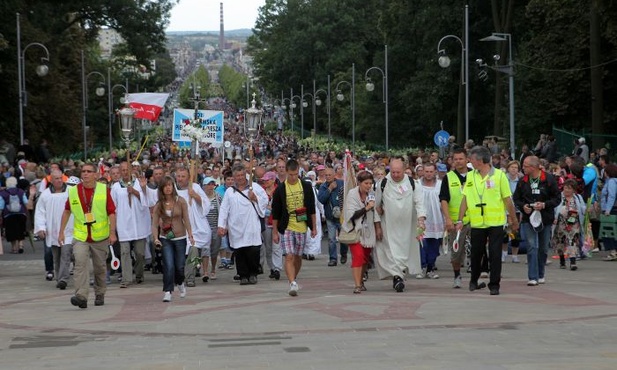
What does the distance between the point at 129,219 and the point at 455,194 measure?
4895 mm

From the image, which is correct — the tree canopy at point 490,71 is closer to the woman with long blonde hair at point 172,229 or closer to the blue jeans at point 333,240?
the blue jeans at point 333,240

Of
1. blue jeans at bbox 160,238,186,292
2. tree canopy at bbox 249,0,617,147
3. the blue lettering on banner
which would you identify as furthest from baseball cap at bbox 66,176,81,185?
tree canopy at bbox 249,0,617,147

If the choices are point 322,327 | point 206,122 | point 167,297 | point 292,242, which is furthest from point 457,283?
point 206,122

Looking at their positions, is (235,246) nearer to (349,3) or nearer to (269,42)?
(349,3)

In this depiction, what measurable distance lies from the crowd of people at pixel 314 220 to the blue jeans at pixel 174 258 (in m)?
0.01

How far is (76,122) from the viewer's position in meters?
66.5

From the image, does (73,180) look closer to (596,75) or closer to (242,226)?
(242,226)

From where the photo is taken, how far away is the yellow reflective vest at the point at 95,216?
50.8 feet

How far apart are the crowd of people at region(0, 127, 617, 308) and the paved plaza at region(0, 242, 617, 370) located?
42 centimetres

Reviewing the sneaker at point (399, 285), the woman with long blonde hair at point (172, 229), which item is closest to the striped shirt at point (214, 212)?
the woman with long blonde hair at point (172, 229)

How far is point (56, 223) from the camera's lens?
19.0 metres

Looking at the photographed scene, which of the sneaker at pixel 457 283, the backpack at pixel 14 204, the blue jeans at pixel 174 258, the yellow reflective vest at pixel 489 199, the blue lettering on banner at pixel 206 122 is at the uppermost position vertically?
the blue lettering on banner at pixel 206 122

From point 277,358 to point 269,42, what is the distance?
13054cm

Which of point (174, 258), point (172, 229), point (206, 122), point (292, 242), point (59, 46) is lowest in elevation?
point (174, 258)
